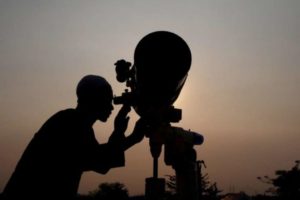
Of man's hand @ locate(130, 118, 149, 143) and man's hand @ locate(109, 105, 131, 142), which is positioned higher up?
man's hand @ locate(109, 105, 131, 142)

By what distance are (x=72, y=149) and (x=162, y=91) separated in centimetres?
100

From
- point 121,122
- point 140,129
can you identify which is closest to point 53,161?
point 121,122

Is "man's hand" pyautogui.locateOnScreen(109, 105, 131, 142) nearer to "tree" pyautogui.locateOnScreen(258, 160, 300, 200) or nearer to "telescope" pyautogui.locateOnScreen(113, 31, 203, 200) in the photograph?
"telescope" pyautogui.locateOnScreen(113, 31, 203, 200)

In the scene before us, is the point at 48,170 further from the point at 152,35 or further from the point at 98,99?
the point at 152,35

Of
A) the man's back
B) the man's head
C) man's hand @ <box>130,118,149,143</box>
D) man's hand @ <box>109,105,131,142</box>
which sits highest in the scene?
the man's head

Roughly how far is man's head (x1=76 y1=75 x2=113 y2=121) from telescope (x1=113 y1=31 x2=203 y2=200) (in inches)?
5.1

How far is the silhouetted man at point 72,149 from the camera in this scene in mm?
3797

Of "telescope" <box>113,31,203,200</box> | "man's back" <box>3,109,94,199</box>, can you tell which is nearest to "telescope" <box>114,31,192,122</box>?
"telescope" <box>113,31,203,200</box>

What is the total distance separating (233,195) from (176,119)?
3.03 metres

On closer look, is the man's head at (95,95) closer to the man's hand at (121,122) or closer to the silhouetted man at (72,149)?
the silhouetted man at (72,149)

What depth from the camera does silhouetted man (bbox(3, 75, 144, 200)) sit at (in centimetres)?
380

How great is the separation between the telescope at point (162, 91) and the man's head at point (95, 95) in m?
0.13

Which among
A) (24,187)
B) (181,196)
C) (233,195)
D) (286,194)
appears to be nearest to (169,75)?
(181,196)

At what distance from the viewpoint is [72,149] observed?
3.94m
